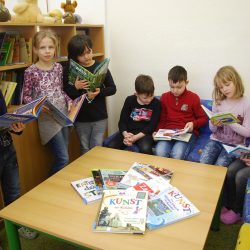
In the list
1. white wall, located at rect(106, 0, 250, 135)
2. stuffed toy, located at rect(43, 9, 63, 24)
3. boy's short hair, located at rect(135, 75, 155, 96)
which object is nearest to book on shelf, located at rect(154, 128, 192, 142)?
boy's short hair, located at rect(135, 75, 155, 96)

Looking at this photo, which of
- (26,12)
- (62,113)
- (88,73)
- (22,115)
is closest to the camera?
(22,115)

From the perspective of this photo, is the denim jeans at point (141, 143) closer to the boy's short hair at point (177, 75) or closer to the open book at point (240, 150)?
the boy's short hair at point (177, 75)

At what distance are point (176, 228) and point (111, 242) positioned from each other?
28cm

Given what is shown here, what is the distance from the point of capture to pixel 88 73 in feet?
6.84

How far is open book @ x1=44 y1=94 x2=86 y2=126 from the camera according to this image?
72.4 inches

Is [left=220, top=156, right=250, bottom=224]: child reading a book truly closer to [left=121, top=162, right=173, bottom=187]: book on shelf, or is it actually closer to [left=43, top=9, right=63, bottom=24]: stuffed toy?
[left=121, top=162, right=173, bottom=187]: book on shelf

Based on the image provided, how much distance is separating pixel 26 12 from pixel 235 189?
2030mm

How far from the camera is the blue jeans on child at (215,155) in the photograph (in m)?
2.06

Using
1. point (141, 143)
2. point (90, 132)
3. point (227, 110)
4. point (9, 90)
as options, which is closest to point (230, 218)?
point (227, 110)

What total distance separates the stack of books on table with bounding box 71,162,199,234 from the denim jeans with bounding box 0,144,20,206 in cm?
45

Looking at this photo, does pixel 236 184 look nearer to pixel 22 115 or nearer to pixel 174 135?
pixel 174 135

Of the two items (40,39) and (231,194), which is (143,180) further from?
(40,39)

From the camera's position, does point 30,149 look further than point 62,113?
Yes

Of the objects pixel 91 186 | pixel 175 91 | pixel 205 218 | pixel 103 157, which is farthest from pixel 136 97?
pixel 205 218
